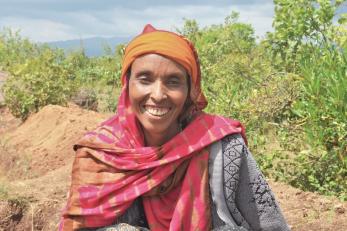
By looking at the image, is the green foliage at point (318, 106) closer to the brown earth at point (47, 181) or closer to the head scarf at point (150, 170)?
the brown earth at point (47, 181)

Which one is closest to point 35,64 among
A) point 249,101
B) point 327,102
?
point 249,101

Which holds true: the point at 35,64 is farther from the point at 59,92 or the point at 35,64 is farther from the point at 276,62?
the point at 276,62

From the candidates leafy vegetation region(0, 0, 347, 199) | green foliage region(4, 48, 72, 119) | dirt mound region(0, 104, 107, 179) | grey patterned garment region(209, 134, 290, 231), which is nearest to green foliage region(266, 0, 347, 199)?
leafy vegetation region(0, 0, 347, 199)

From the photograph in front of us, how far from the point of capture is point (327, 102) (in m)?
4.38

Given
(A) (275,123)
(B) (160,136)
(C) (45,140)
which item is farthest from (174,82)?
(C) (45,140)

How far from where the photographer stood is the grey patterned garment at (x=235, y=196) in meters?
2.17

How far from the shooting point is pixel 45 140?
283 inches

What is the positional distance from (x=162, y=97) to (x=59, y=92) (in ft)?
21.9

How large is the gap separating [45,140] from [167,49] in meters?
5.36

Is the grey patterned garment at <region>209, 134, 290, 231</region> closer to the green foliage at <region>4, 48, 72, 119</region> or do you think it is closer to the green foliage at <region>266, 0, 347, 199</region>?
the green foliage at <region>266, 0, 347, 199</region>

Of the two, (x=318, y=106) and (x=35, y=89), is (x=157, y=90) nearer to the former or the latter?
(x=318, y=106)

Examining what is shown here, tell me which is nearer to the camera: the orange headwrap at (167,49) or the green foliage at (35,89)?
the orange headwrap at (167,49)

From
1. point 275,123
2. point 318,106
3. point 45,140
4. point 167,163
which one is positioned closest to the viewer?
point 167,163

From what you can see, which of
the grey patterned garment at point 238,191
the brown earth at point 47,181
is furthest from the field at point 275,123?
the grey patterned garment at point 238,191
